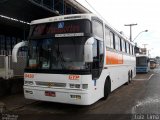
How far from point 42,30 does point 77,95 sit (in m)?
2.72

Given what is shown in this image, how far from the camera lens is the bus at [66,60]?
7914mm

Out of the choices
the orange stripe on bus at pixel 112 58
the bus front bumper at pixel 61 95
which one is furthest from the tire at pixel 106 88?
the bus front bumper at pixel 61 95

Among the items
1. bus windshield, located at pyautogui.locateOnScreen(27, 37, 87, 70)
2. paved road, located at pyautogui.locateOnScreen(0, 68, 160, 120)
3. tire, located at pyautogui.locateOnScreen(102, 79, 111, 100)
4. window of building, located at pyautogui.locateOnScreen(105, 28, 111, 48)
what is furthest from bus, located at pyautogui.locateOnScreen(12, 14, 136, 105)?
window of building, located at pyautogui.locateOnScreen(105, 28, 111, 48)

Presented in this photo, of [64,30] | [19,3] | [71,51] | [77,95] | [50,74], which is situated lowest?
[77,95]

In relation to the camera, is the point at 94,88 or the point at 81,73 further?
the point at 94,88

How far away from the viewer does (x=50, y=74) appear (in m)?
8.31

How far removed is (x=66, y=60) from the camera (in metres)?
8.13

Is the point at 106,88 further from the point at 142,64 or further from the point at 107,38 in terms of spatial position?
the point at 142,64

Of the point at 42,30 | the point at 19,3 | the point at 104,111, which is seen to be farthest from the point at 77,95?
the point at 19,3

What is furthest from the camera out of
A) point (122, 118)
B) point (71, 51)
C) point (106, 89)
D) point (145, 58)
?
point (145, 58)

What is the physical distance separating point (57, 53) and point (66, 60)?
1.41ft

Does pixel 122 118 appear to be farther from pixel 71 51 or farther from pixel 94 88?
pixel 71 51

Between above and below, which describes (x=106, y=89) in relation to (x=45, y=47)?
below

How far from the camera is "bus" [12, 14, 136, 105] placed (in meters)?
7.91
